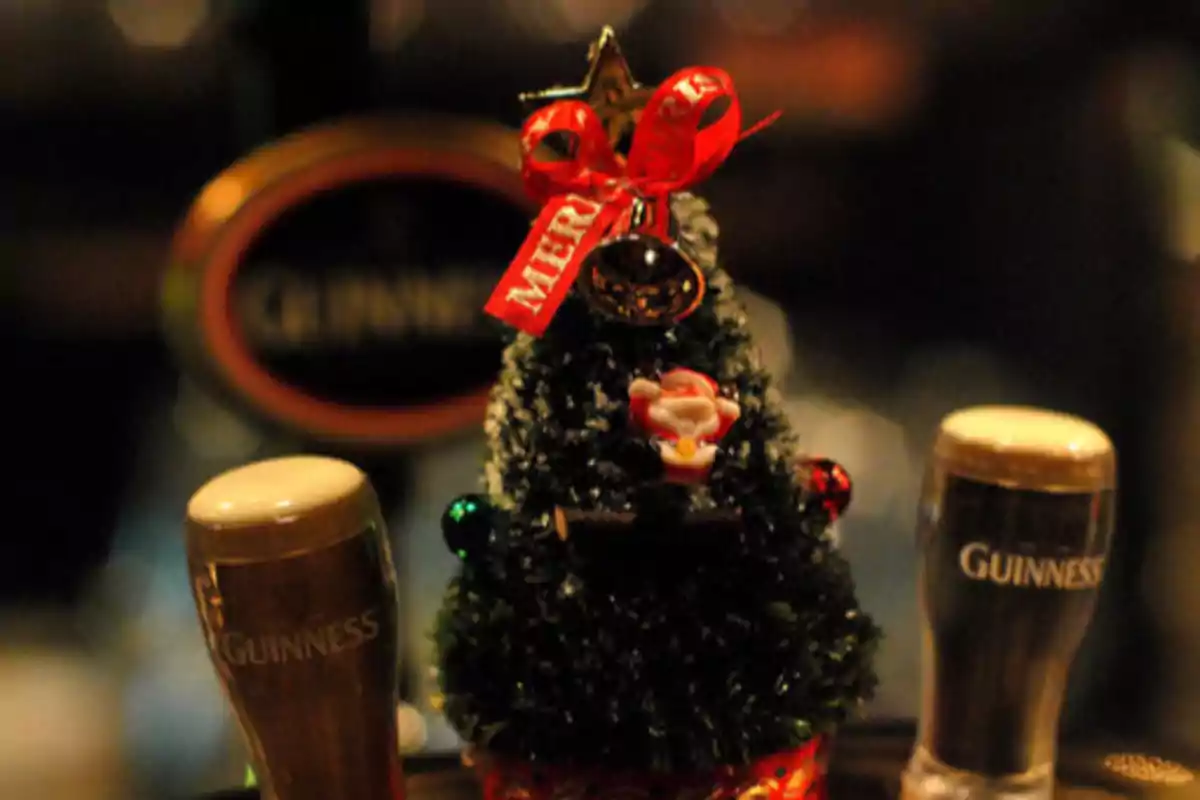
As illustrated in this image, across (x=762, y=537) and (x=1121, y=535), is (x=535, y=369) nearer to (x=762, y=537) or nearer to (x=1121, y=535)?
(x=762, y=537)

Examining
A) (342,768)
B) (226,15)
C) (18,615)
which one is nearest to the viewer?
(342,768)

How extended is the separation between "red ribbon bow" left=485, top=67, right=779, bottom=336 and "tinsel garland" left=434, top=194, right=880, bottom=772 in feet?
0.10

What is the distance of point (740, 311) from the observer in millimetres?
757

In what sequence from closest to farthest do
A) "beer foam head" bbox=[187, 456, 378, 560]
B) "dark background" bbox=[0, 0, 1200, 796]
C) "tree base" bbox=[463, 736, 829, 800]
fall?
1. "beer foam head" bbox=[187, 456, 378, 560]
2. "tree base" bbox=[463, 736, 829, 800]
3. "dark background" bbox=[0, 0, 1200, 796]

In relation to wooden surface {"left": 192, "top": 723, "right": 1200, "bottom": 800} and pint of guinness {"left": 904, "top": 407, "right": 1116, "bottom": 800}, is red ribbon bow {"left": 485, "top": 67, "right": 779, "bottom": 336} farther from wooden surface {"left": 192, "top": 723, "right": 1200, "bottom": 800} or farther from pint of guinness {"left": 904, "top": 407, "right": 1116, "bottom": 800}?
wooden surface {"left": 192, "top": 723, "right": 1200, "bottom": 800}

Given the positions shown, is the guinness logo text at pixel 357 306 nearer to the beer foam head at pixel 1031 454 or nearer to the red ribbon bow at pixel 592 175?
the red ribbon bow at pixel 592 175

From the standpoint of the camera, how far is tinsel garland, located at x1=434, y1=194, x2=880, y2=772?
702mm

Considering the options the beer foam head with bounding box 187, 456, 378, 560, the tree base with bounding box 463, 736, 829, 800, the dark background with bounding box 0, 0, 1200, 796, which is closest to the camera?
the beer foam head with bounding box 187, 456, 378, 560

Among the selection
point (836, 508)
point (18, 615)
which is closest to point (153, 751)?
point (18, 615)

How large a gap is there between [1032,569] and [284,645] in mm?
471

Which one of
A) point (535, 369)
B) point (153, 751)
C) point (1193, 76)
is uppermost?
point (1193, 76)

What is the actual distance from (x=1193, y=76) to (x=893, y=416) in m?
0.43

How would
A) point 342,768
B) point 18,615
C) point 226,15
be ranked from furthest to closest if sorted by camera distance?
point 18,615 < point 226,15 < point 342,768

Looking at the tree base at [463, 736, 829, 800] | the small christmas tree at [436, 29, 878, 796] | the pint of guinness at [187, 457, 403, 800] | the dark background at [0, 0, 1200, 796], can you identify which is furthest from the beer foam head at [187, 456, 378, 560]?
the dark background at [0, 0, 1200, 796]
